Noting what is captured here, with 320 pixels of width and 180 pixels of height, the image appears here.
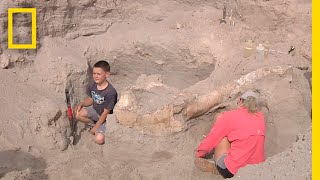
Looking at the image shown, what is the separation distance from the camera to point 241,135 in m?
4.02

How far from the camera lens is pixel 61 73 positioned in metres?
5.53

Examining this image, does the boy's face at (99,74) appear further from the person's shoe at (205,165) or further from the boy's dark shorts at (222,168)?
the boy's dark shorts at (222,168)

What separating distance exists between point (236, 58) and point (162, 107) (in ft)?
4.45

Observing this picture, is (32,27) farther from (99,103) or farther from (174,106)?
(174,106)

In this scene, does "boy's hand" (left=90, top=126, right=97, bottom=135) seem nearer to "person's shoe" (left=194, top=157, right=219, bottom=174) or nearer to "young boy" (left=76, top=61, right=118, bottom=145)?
"young boy" (left=76, top=61, right=118, bottom=145)

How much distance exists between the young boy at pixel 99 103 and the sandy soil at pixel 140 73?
15 centimetres

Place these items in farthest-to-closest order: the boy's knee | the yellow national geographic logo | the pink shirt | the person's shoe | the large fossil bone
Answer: the yellow national geographic logo, the boy's knee, the large fossil bone, the person's shoe, the pink shirt

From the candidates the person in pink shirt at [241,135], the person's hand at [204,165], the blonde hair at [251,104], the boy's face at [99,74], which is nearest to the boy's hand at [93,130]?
the boy's face at [99,74]

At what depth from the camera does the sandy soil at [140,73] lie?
452 cm

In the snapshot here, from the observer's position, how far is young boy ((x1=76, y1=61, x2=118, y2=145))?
16.4 feet

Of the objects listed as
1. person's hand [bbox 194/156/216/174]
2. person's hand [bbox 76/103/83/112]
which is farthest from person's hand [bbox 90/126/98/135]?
person's hand [bbox 194/156/216/174]

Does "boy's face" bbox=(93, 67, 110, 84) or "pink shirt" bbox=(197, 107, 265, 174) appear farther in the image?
→ "boy's face" bbox=(93, 67, 110, 84)

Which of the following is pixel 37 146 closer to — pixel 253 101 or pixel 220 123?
pixel 220 123

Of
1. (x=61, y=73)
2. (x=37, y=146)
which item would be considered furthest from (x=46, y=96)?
(x=37, y=146)
